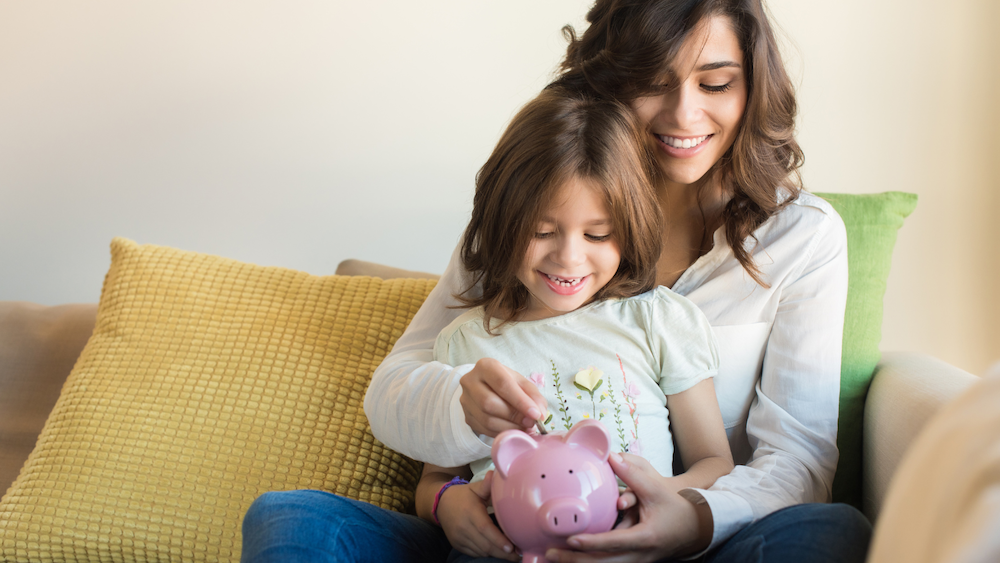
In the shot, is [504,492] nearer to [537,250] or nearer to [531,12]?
[537,250]

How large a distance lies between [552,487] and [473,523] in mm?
182

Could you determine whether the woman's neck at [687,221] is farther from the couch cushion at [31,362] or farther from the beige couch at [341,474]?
the couch cushion at [31,362]

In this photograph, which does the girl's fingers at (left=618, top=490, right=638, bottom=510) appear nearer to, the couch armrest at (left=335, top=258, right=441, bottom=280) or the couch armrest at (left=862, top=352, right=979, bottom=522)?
the couch armrest at (left=862, top=352, right=979, bottom=522)

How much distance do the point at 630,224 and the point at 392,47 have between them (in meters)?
0.96

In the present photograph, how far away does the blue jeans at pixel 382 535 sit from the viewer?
2.26 feet

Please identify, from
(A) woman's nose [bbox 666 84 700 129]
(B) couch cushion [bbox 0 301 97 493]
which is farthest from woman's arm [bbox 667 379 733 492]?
(B) couch cushion [bbox 0 301 97 493]

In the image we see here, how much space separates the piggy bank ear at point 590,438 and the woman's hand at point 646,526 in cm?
4

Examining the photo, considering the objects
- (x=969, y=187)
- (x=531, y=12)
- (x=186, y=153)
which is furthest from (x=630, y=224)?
(x=186, y=153)

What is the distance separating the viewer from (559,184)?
938mm

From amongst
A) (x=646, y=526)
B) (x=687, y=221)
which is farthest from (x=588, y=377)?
(x=687, y=221)

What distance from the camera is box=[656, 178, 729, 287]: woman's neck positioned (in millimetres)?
1125

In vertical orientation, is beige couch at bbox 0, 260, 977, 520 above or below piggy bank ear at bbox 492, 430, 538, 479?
below

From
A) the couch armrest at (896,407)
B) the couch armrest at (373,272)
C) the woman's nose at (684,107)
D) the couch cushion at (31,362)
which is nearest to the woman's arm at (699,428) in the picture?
the couch armrest at (896,407)

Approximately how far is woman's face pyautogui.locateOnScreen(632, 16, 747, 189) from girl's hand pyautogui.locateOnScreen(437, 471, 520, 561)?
1.79ft
